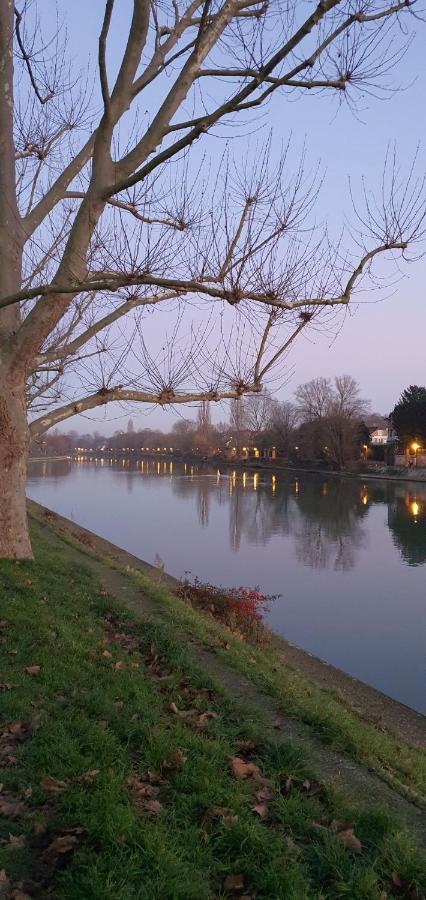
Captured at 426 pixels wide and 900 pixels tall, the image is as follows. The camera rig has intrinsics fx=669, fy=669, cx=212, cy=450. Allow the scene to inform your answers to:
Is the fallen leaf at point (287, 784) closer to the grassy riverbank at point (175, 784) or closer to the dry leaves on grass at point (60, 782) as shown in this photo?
the grassy riverbank at point (175, 784)

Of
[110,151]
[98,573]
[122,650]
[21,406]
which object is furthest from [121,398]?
[122,650]

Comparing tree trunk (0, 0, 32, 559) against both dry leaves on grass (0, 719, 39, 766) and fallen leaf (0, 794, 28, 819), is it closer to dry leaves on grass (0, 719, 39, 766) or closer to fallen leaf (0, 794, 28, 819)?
dry leaves on grass (0, 719, 39, 766)

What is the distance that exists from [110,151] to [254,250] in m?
1.87

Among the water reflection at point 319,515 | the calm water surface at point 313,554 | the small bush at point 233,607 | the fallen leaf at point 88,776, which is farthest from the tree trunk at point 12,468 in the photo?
the water reflection at point 319,515

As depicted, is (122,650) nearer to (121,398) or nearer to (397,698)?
(121,398)

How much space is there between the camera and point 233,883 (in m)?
2.88

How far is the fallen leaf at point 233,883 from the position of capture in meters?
2.85

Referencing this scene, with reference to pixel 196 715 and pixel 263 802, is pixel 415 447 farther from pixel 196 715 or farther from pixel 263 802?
pixel 263 802

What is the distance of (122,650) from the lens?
20.1 ft

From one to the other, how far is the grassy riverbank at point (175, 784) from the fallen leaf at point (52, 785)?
11mm

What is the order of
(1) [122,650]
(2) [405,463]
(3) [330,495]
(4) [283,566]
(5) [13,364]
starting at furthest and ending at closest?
(2) [405,463], (3) [330,495], (4) [283,566], (5) [13,364], (1) [122,650]

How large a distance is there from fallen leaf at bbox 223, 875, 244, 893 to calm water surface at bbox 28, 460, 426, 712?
7594 millimetres

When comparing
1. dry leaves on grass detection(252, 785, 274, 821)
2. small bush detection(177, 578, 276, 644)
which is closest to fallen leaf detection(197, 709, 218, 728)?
dry leaves on grass detection(252, 785, 274, 821)

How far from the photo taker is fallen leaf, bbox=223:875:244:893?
2852mm
